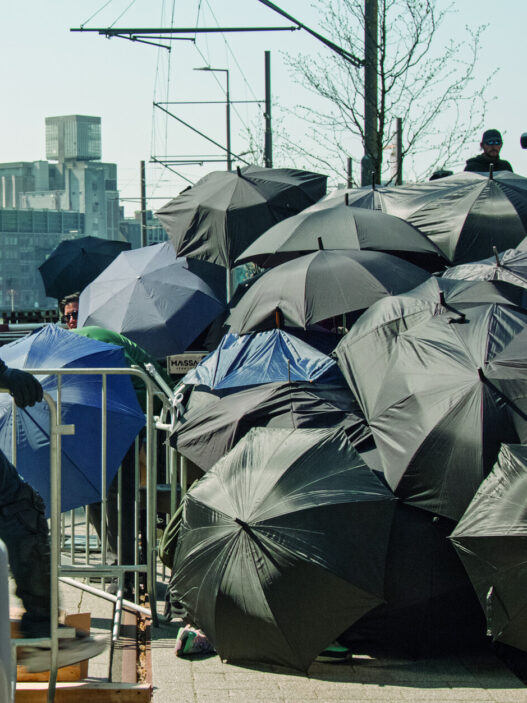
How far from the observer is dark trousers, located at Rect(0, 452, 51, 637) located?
455 centimetres

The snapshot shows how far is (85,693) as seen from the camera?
4.71 metres

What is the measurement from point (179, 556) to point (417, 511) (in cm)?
126

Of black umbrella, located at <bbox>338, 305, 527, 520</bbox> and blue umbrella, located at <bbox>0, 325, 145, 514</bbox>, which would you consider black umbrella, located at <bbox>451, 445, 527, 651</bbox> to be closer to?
black umbrella, located at <bbox>338, 305, 527, 520</bbox>

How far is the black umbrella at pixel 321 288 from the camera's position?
8.18 meters

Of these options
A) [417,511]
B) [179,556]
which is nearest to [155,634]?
[179,556]

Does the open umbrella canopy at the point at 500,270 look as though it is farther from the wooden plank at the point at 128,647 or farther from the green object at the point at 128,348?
the wooden plank at the point at 128,647

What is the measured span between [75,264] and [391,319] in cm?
1230

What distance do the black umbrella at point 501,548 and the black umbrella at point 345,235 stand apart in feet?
12.9

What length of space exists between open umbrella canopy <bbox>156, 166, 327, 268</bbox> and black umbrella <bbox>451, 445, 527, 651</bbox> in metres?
6.34

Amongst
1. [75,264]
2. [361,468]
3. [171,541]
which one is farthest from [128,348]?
[75,264]

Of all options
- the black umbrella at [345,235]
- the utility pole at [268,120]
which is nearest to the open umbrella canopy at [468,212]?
the black umbrella at [345,235]

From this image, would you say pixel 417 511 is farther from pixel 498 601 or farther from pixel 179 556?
pixel 179 556

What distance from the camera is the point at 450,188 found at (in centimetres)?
1071

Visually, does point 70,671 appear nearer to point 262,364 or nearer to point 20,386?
point 20,386
